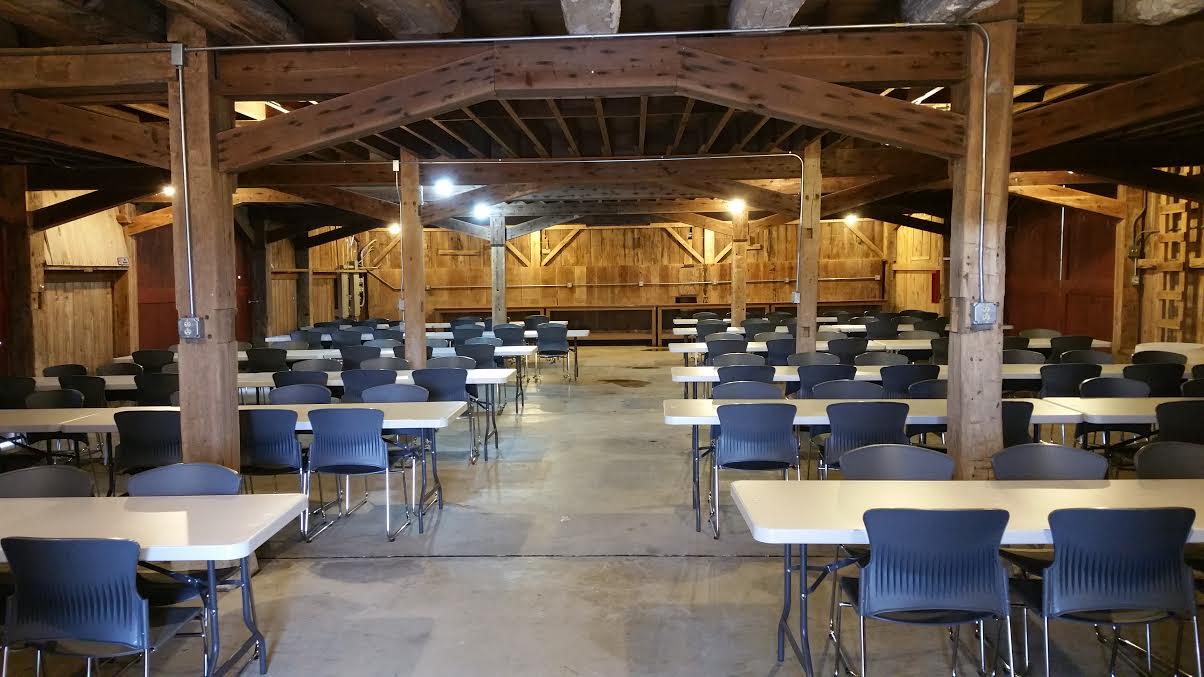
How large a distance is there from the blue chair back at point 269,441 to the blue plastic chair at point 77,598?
255cm

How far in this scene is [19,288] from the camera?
10195 mm

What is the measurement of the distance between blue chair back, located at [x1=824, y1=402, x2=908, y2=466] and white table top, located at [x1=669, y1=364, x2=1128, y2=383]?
1.99 m

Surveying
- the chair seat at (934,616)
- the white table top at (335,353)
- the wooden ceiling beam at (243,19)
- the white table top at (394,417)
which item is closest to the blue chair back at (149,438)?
the white table top at (394,417)

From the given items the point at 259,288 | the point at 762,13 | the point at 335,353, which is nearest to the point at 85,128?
the point at 762,13

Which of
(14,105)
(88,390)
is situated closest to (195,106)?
(14,105)

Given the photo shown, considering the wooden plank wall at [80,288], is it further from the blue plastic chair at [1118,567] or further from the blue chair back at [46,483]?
the blue plastic chair at [1118,567]

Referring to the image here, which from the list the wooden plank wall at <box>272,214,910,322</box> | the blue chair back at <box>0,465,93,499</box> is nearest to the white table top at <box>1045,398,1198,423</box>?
the blue chair back at <box>0,465,93,499</box>

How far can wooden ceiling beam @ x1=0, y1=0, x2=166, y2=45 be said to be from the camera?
450cm

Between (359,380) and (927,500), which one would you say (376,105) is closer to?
(359,380)

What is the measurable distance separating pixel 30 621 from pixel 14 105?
14.8 ft

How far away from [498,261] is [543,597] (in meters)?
11.5

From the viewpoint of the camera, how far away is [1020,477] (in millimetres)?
4262

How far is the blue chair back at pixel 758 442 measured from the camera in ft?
18.2

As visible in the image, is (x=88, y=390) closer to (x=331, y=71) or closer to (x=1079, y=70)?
(x=331, y=71)
